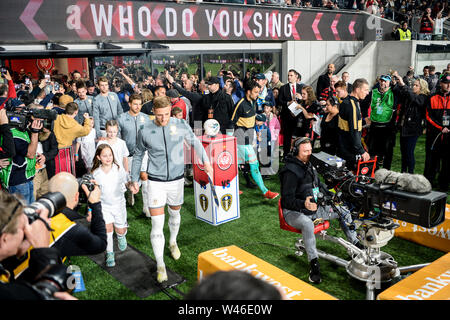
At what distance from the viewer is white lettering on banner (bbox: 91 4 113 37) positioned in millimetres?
9656

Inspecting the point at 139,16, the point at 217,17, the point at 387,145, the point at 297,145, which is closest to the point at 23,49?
the point at 139,16

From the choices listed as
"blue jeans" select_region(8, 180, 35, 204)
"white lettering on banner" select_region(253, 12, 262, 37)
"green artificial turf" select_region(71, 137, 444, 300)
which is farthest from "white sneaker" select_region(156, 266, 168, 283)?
"white lettering on banner" select_region(253, 12, 262, 37)

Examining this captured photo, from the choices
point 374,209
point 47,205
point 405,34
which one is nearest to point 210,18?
point 405,34

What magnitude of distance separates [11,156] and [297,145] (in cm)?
296

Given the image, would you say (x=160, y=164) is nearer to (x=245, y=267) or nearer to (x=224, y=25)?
(x=245, y=267)

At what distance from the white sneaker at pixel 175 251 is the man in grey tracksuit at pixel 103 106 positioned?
303 cm

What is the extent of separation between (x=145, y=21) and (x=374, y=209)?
884cm

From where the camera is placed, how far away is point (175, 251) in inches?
187

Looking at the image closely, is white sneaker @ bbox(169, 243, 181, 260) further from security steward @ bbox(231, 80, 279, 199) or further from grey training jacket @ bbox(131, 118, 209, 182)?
security steward @ bbox(231, 80, 279, 199)

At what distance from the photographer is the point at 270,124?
27.3ft

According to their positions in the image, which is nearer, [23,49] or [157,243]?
[157,243]

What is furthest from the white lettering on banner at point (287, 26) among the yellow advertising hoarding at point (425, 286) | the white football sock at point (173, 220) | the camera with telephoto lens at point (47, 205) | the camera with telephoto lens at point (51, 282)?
the camera with telephoto lens at point (51, 282)

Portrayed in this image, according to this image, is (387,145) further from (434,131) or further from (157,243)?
(157,243)

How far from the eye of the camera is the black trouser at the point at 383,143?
7456 mm
